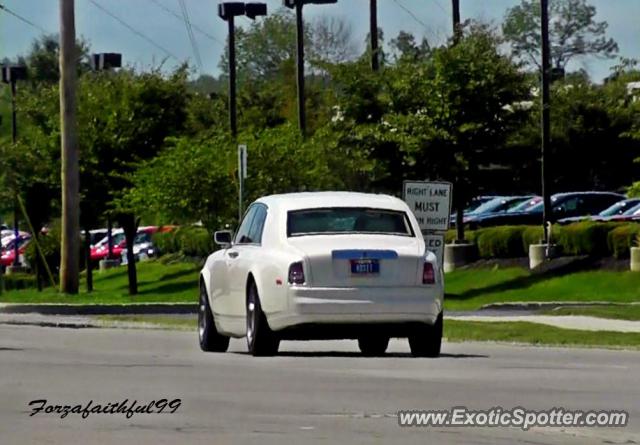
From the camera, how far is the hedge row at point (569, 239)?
148 ft

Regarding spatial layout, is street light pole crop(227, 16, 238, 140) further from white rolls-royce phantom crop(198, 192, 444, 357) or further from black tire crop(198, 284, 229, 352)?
white rolls-royce phantom crop(198, 192, 444, 357)

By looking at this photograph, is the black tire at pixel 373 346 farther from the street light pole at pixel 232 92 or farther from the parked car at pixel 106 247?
the parked car at pixel 106 247

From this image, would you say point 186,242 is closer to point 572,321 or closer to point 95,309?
point 95,309

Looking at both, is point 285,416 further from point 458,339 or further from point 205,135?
point 205,135

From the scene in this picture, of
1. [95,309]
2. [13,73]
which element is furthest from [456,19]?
[13,73]

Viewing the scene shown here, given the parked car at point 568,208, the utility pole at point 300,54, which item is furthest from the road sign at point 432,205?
the parked car at point 568,208

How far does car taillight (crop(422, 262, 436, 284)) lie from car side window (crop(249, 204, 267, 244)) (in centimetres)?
185

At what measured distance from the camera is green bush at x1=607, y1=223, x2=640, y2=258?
44.4 metres

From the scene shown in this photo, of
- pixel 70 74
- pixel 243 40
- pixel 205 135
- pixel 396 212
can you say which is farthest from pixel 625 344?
pixel 243 40

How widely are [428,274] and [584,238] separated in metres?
28.5

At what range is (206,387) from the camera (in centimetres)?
1582

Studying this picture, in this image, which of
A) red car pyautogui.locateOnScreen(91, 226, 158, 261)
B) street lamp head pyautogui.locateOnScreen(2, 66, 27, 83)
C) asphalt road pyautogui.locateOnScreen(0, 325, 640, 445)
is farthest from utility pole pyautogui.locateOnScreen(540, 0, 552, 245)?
red car pyautogui.locateOnScreen(91, 226, 158, 261)

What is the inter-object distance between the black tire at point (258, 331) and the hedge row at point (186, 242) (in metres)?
42.3

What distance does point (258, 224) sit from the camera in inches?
802
